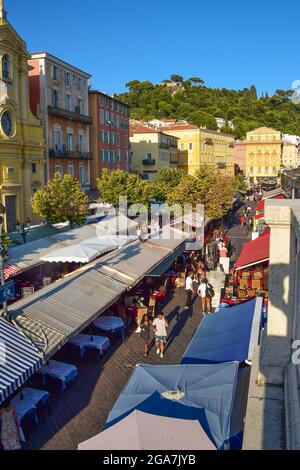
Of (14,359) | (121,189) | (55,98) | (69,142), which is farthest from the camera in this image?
(69,142)

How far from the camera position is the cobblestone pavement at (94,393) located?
29.3 ft

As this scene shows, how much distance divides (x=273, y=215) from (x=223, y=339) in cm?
448

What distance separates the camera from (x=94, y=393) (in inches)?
420

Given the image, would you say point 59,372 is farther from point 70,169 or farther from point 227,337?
point 70,169

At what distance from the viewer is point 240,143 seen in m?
112

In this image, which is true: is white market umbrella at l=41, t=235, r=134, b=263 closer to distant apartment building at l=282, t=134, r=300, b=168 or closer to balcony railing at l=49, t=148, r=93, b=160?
balcony railing at l=49, t=148, r=93, b=160

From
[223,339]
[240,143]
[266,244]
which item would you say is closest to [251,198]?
[240,143]

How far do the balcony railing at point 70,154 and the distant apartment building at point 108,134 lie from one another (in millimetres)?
2434

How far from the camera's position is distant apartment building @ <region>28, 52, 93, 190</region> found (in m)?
38.0

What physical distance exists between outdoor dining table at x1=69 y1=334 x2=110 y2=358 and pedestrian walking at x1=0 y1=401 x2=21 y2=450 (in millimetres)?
4070

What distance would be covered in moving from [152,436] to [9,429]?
356cm

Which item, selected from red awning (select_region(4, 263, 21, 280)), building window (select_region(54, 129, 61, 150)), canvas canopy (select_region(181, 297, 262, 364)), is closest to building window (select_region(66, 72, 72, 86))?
building window (select_region(54, 129, 61, 150))

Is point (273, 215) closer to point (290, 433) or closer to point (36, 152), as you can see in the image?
point (290, 433)

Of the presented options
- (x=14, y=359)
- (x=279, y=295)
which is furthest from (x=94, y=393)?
(x=279, y=295)
